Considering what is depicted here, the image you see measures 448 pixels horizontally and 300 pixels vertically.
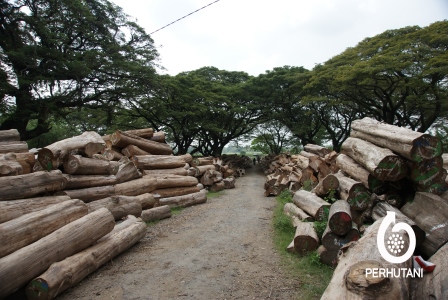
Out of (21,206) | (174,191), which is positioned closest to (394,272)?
(21,206)

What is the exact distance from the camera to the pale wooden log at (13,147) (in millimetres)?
6160

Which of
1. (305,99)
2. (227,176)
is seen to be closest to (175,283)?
(227,176)

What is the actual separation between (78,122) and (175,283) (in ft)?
81.8

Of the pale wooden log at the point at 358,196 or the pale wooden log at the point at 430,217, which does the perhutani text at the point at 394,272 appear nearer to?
the pale wooden log at the point at 430,217

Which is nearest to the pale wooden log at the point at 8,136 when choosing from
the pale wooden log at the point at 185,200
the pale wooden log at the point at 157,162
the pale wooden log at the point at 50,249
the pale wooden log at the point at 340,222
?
the pale wooden log at the point at 157,162

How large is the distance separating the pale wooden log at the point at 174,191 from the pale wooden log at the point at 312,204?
4440 millimetres

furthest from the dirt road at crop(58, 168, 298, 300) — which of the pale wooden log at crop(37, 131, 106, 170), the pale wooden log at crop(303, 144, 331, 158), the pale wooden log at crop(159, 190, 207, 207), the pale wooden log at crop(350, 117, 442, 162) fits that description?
the pale wooden log at crop(303, 144, 331, 158)

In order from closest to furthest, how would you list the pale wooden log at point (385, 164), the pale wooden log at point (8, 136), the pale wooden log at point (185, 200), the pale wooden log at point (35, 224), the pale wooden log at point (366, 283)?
the pale wooden log at point (366, 283) < the pale wooden log at point (35, 224) < the pale wooden log at point (385, 164) < the pale wooden log at point (8, 136) < the pale wooden log at point (185, 200)

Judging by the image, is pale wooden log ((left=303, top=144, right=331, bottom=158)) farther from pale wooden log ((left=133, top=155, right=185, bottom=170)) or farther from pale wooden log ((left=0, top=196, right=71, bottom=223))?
pale wooden log ((left=0, top=196, right=71, bottom=223))

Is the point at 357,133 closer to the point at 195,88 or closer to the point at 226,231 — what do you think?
the point at 226,231

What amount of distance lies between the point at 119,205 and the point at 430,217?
574cm

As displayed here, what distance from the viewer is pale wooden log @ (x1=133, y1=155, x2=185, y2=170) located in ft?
31.4

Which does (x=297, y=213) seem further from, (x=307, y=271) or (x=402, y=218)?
(x=402, y=218)

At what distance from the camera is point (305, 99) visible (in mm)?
20938
